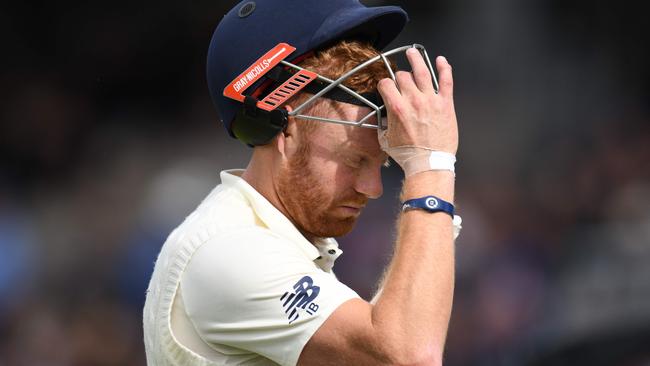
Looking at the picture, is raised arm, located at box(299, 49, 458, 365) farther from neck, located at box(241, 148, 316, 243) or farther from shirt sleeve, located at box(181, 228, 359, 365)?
neck, located at box(241, 148, 316, 243)

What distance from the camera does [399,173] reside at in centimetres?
681

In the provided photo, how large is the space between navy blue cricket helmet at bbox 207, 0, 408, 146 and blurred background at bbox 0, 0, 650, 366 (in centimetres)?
388

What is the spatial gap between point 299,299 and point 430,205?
406 mm

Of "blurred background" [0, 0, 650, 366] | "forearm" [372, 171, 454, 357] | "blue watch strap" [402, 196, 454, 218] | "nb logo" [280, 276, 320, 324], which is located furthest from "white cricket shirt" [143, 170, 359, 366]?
"blurred background" [0, 0, 650, 366]

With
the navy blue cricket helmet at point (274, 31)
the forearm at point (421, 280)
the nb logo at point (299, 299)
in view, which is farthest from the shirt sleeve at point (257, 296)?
the navy blue cricket helmet at point (274, 31)

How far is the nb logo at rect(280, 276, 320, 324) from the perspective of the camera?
2285mm

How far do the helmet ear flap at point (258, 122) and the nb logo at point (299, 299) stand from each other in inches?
19.5

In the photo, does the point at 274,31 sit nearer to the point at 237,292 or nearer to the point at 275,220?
the point at 275,220
